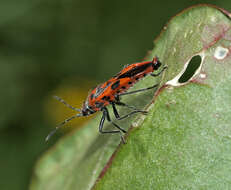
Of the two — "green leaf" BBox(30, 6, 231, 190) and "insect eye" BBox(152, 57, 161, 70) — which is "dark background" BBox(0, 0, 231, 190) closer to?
"insect eye" BBox(152, 57, 161, 70)

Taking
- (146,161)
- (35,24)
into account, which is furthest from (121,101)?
(35,24)

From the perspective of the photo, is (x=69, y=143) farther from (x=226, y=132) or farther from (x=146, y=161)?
(x=226, y=132)

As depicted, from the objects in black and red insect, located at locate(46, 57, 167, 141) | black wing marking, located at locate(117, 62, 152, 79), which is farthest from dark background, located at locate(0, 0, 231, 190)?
black wing marking, located at locate(117, 62, 152, 79)

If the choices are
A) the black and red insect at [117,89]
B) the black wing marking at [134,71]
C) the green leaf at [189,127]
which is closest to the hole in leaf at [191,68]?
the green leaf at [189,127]

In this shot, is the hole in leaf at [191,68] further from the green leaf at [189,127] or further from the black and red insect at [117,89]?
the black and red insect at [117,89]

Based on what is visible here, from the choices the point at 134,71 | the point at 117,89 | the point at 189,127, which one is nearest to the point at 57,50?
the point at 117,89

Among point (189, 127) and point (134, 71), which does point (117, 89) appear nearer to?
point (134, 71)

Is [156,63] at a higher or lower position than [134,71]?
higher
